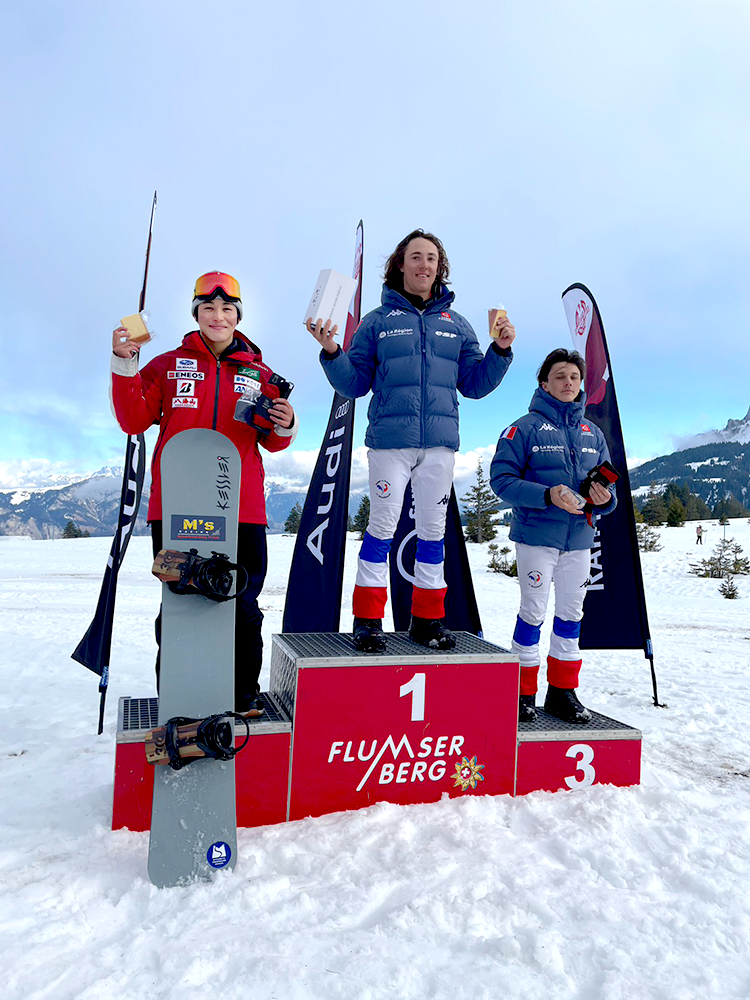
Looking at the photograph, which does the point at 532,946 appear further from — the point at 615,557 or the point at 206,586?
the point at 615,557

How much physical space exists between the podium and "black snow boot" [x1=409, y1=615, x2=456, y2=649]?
0.08 m

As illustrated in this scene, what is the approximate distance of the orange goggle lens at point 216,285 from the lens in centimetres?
282

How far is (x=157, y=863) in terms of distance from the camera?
206 centimetres

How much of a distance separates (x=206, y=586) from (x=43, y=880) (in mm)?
1099

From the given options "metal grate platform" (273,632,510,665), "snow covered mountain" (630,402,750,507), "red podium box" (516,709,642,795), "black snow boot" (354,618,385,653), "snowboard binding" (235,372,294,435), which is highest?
"snow covered mountain" (630,402,750,507)

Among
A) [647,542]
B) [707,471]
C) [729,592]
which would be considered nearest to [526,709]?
[729,592]

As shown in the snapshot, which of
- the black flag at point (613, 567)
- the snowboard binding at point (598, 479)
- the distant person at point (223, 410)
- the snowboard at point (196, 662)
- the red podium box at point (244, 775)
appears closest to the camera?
the snowboard at point (196, 662)

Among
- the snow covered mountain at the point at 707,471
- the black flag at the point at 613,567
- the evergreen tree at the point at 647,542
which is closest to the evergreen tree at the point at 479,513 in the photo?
the evergreen tree at the point at 647,542

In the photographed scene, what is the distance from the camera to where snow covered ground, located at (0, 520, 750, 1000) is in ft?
5.24

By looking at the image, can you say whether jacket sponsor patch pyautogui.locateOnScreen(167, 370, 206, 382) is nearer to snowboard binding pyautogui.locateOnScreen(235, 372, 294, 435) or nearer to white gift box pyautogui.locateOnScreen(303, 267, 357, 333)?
snowboard binding pyautogui.locateOnScreen(235, 372, 294, 435)

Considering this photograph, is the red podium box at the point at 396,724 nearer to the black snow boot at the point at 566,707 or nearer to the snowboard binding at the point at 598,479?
the black snow boot at the point at 566,707

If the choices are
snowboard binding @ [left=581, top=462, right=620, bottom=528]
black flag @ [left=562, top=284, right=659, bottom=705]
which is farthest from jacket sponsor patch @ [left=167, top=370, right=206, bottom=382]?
black flag @ [left=562, top=284, right=659, bottom=705]

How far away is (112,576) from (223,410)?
1511 millimetres

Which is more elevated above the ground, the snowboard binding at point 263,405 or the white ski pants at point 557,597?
the snowboard binding at point 263,405
